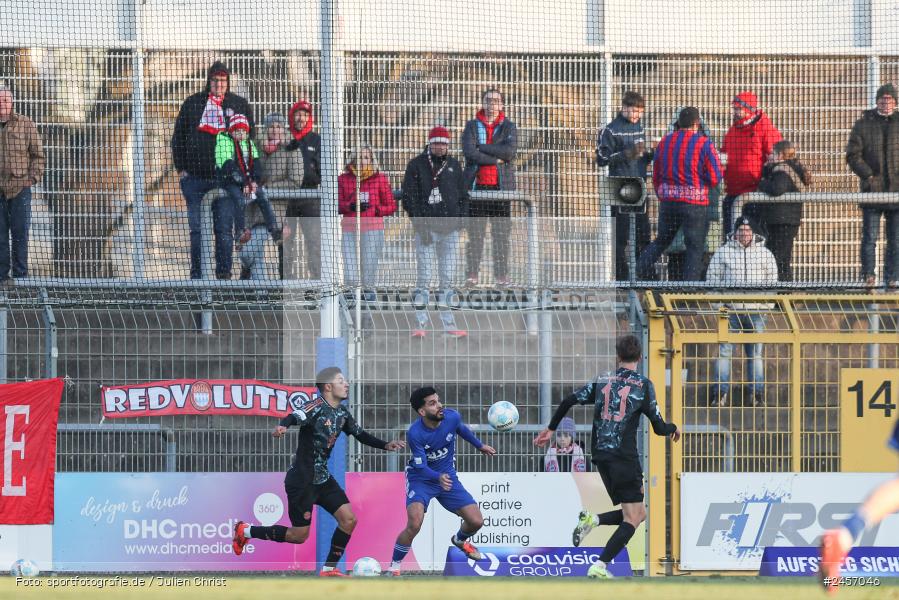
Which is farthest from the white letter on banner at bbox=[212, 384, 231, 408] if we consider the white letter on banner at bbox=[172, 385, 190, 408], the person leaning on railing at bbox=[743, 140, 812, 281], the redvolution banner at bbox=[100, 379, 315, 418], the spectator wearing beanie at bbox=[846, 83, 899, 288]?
the spectator wearing beanie at bbox=[846, 83, 899, 288]

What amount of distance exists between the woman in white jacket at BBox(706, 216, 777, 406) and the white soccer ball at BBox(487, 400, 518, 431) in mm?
1918

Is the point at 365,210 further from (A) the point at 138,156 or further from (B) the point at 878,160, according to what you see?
(B) the point at 878,160

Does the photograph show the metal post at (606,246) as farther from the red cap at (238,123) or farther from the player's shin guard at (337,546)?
the red cap at (238,123)

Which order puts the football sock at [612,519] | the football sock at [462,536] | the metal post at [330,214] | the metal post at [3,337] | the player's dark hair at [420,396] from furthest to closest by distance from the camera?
1. the metal post at [3,337]
2. the metal post at [330,214]
3. the football sock at [462,536]
4. the player's dark hair at [420,396]
5. the football sock at [612,519]

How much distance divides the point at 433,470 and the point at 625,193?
373 cm

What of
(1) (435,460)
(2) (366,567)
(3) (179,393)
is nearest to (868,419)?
(1) (435,460)

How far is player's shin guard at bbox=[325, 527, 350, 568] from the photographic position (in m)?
12.5

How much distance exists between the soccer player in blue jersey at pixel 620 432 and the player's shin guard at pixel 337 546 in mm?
1939

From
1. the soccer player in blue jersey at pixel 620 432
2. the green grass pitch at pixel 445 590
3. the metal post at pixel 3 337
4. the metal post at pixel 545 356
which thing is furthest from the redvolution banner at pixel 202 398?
the soccer player in blue jersey at pixel 620 432

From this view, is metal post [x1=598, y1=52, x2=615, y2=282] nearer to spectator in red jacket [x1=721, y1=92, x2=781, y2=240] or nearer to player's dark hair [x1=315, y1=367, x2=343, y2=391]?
spectator in red jacket [x1=721, y1=92, x2=781, y2=240]

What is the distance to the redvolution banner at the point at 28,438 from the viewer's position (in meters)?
13.3

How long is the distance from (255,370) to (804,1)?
7454 mm

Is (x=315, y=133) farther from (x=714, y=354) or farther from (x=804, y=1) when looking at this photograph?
(x=804, y=1)

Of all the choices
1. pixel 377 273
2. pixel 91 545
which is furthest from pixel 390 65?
pixel 91 545
